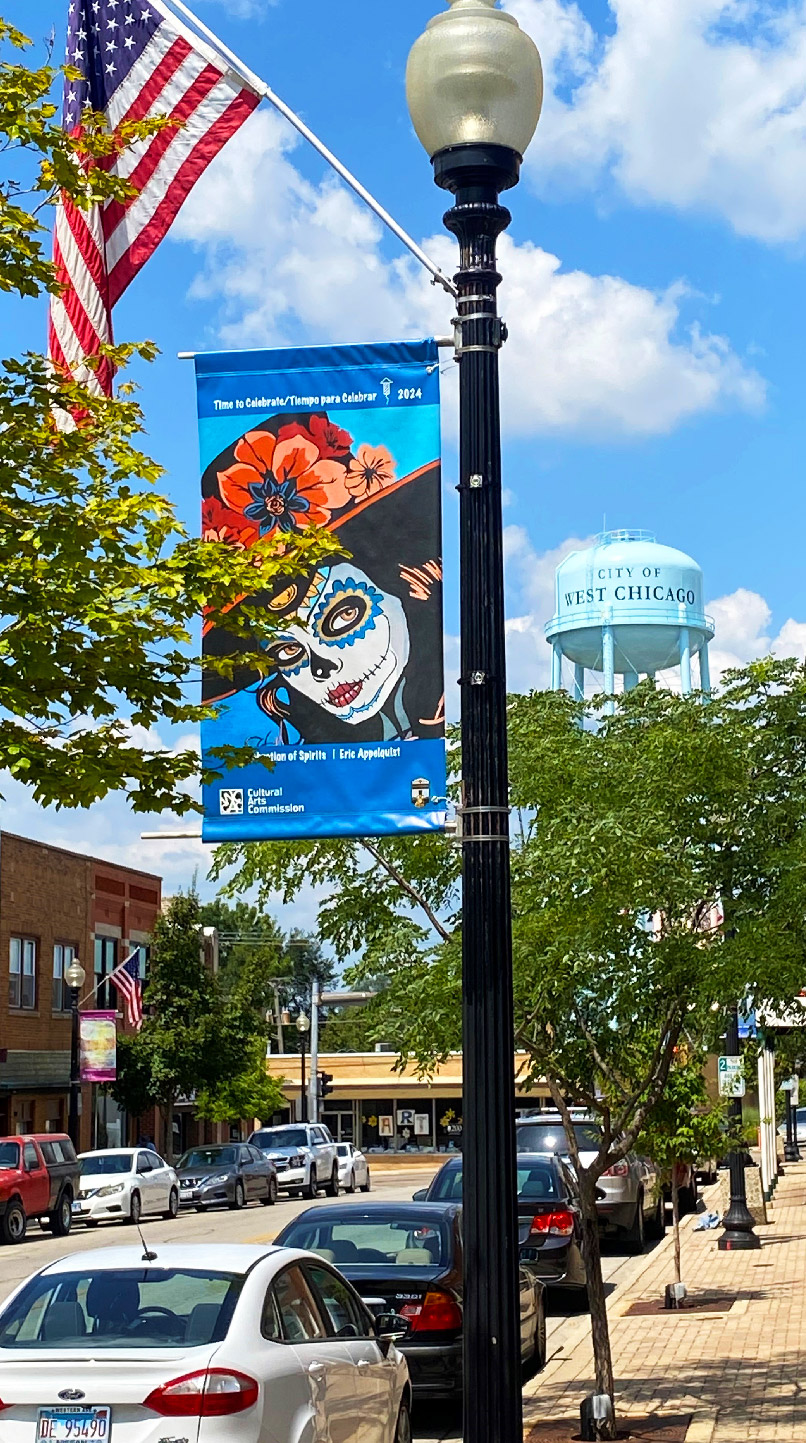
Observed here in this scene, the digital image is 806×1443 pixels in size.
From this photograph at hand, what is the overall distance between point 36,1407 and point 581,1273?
46.6 feet

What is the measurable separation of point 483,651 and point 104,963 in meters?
52.9

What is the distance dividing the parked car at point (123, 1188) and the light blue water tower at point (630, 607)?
75.8 ft

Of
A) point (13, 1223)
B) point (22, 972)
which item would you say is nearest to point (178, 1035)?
point (22, 972)

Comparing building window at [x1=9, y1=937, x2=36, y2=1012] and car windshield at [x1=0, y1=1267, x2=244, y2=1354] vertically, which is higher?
building window at [x1=9, y1=937, x2=36, y2=1012]

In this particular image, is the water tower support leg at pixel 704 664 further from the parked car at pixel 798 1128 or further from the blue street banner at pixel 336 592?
the blue street banner at pixel 336 592

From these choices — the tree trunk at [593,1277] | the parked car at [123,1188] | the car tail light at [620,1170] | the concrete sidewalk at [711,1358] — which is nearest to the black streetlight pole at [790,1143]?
the parked car at [123,1188]

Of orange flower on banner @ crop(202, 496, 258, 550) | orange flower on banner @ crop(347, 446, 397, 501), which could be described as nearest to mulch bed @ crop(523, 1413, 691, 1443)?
orange flower on banner @ crop(202, 496, 258, 550)

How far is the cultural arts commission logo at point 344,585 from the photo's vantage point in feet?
23.9

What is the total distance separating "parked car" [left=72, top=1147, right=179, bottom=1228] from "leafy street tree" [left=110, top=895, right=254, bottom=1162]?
10402mm

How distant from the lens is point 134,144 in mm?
Result: 10188

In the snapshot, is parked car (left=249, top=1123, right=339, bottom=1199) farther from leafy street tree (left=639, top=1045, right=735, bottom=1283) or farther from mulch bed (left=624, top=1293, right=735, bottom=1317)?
mulch bed (left=624, top=1293, right=735, bottom=1317)

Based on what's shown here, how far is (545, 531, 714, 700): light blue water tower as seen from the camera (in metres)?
59.2

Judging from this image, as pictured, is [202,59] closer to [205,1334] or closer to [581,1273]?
[205,1334]

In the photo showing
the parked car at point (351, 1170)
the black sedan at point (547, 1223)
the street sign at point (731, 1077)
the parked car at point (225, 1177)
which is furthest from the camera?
the parked car at point (351, 1170)
